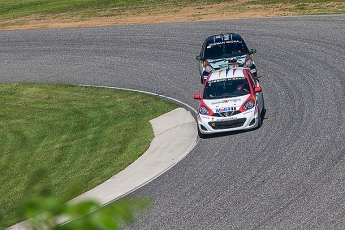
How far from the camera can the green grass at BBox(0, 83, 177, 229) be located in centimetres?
1681

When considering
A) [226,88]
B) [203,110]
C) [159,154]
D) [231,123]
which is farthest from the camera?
[226,88]

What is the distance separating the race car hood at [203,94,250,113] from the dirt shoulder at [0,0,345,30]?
1790 centimetres

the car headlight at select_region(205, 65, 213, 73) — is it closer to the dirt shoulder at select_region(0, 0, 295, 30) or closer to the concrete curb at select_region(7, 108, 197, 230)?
the concrete curb at select_region(7, 108, 197, 230)

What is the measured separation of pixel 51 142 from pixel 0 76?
12.1 meters

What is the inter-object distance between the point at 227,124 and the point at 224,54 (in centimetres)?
598

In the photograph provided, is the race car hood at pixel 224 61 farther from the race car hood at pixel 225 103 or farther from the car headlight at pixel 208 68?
the race car hood at pixel 225 103

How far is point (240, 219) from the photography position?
1182 centimetres

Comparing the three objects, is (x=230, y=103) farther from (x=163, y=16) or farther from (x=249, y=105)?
(x=163, y=16)

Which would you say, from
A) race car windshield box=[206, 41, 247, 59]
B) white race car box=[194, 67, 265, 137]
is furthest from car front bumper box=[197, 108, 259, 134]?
race car windshield box=[206, 41, 247, 59]

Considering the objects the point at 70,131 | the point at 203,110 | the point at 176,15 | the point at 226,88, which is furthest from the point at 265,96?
the point at 176,15

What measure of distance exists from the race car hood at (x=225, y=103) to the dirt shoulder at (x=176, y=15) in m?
17.9

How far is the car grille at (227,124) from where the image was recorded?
18219 millimetres

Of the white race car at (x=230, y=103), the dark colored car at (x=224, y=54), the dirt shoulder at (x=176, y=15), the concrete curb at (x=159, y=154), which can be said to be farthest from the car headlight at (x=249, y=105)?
the dirt shoulder at (x=176, y=15)

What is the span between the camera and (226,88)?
63.7ft
